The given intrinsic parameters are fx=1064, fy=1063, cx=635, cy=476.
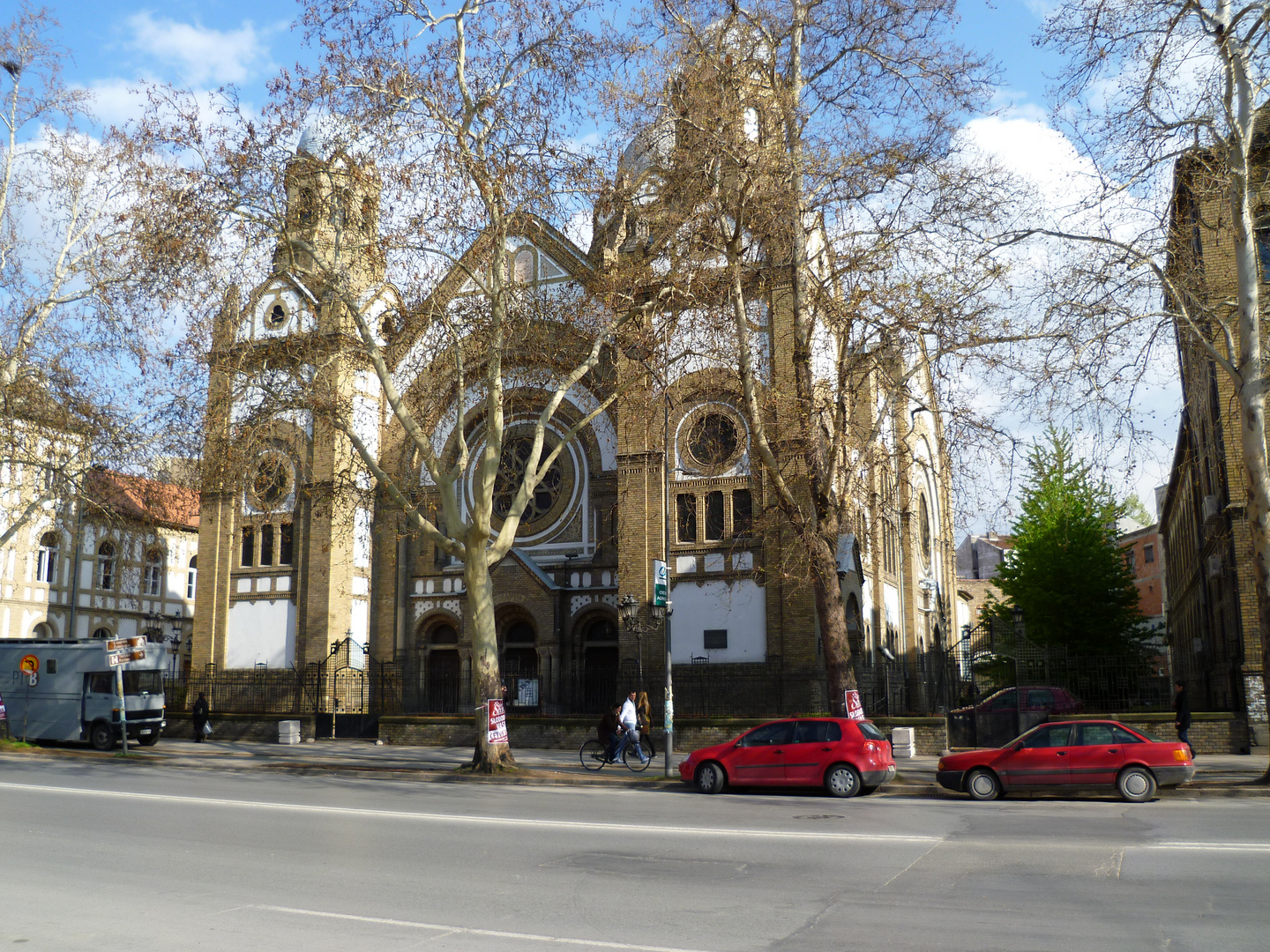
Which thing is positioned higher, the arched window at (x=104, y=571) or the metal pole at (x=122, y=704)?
the arched window at (x=104, y=571)

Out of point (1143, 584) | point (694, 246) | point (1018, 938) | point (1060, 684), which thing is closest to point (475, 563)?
point (694, 246)

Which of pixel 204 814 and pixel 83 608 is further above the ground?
→ pixel 83 608

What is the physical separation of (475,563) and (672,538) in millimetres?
9953

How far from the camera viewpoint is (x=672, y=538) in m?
29.3

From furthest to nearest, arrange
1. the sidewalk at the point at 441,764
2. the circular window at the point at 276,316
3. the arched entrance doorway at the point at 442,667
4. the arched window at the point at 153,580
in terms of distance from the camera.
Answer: the arched window at the point at 153,580 → the circular window at the point at 276,316 → the arched entrance doorway at the point at 442,667 → the sidewalk at the point at 441,764

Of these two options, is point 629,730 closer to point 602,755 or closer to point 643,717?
point 602,755

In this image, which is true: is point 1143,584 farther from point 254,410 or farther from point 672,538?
point 254,410

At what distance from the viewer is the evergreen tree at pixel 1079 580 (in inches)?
1624

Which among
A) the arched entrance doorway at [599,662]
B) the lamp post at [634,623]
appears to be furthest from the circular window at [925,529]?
the lamp post at [634,623]

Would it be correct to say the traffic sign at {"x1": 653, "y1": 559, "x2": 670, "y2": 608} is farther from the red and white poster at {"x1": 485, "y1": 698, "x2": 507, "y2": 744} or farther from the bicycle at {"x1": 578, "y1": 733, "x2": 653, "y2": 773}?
the red and white poster at {"x1": 485, "y1": 698, "x2": 507, "y2": 744}

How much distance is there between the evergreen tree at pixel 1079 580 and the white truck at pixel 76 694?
30.8 m

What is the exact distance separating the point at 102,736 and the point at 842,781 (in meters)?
19.8

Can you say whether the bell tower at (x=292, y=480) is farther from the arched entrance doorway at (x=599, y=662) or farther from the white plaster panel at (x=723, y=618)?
the white plaster panel at (x=723, y=618)

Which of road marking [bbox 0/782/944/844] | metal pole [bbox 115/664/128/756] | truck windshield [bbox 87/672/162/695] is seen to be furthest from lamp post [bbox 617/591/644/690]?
truck windshield [bbox 87/672/162/695]
